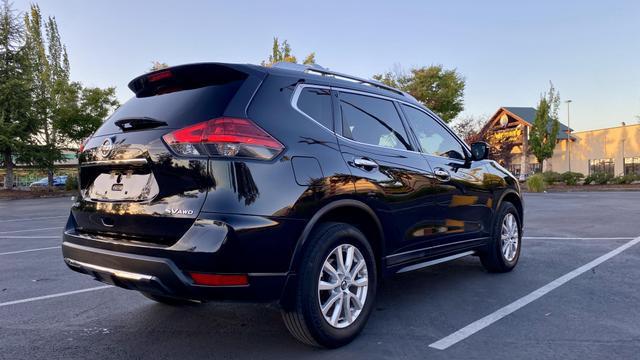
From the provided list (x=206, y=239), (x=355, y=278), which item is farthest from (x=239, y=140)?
(x=355, y=278)

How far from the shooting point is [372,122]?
3.83 m

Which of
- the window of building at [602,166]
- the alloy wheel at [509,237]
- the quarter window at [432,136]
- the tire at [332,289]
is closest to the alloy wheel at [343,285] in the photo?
the tire at [332,289]

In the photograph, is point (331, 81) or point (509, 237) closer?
point (331, 81)

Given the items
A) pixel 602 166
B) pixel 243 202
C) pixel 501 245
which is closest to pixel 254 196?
pixel 243 202

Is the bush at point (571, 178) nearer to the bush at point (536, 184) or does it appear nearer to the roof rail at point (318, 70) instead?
the bush at point (536, 184)

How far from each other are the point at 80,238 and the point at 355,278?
1884 millimetres

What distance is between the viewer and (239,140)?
2.75 meters

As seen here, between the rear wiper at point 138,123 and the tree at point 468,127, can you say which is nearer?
the rear wiper at point 138,123

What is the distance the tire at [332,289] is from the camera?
2.91 m

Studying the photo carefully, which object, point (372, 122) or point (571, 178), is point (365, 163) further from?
point (571, 178)

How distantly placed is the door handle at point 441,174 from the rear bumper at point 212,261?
5.99 ft

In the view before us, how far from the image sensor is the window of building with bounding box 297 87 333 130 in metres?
3.24

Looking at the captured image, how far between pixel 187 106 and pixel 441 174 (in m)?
2.35

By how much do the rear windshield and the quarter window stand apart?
1.92 meters
